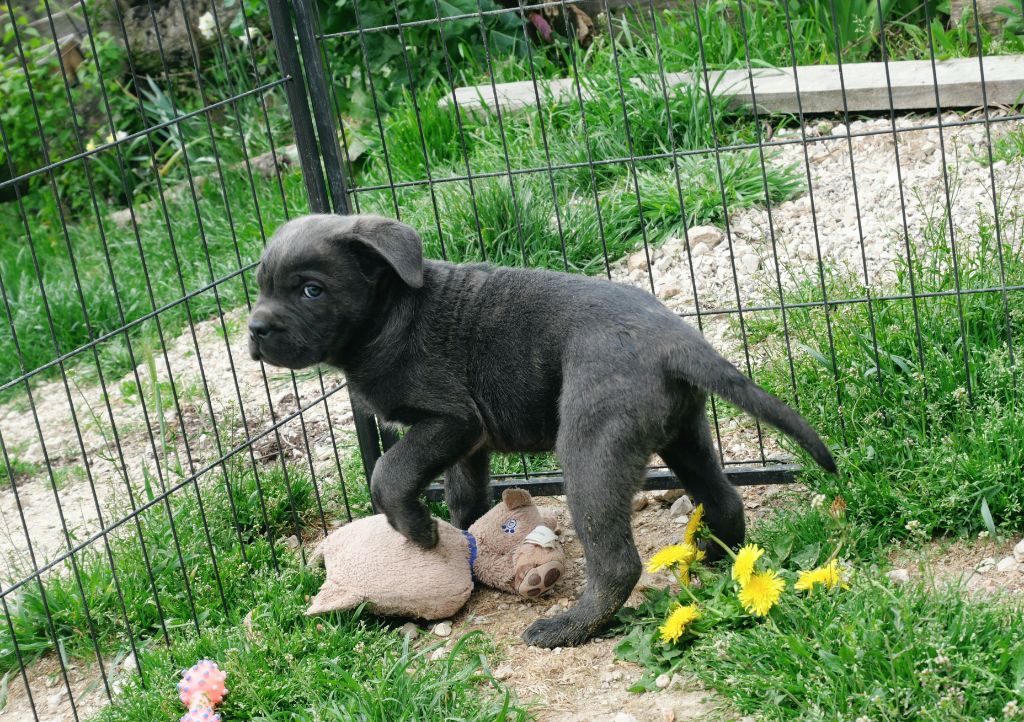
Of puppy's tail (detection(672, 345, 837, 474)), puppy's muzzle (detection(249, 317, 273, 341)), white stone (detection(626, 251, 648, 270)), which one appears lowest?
white stone (detection(626, 251, 648, 270))

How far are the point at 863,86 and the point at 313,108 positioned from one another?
361cm

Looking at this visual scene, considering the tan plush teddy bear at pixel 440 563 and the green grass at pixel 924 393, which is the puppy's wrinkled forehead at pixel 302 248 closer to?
the tan plush teddy bear at pixel 440 563

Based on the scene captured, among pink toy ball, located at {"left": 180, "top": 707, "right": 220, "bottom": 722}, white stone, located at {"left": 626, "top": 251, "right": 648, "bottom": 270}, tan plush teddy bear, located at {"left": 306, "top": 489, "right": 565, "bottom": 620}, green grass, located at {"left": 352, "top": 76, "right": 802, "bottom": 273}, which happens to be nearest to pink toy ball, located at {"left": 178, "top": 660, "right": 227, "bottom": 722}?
pink toy ball, located at {"left": 180, "top": 707, "right": 220, "bottom": 722}

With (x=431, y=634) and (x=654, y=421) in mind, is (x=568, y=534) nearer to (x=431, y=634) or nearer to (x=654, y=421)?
(x=431, y=634)

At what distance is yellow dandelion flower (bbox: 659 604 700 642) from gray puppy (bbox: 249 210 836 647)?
0.82 ft

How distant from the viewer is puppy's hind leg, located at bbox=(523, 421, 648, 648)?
3.69 meters

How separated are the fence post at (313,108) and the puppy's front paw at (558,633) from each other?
1.06m

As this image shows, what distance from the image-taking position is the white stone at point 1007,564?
3.76 metres

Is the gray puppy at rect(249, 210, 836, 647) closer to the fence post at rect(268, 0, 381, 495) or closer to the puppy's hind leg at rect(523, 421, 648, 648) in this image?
the puppy's hind leg at rect(523, 421, 648, 648)

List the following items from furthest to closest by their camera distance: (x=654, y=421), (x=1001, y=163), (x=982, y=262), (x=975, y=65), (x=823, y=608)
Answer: (x=975, y=65) < (x=1001, y=163) < (x=982, y=262) < (x=654, y=421) < (x=823, y=608)

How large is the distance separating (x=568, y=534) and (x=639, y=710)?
4.51 ft

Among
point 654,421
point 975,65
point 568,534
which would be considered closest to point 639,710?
point 654,421

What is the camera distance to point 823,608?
3.40 metres

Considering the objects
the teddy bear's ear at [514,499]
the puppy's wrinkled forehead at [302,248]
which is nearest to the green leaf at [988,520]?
the teddy bear's ear at [514,499]
